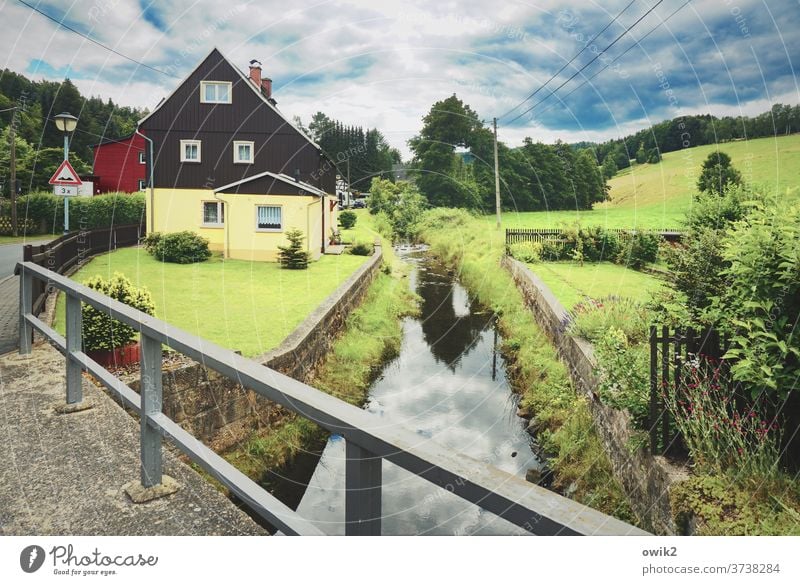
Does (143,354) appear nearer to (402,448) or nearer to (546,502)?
(402,448)

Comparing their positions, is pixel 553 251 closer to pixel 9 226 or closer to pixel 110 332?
pixel 110 332

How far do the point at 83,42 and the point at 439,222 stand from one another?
12.8 m

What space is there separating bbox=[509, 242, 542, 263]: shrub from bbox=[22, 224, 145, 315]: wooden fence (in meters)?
10.2

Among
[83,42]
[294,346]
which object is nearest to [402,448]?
[83,42]

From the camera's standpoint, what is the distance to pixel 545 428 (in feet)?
20.2

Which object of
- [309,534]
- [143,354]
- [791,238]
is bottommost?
[309,534]

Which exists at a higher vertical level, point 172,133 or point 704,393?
point 172,133

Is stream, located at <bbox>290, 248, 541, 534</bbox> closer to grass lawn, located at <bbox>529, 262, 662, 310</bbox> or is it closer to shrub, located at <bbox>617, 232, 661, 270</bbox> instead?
grass lawn, located at <bbox>529, 262, 662, 310</bbox>

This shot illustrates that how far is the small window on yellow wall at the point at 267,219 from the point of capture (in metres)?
12.0

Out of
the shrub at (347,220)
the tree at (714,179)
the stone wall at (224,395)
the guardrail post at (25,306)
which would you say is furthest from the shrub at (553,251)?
the guardrail post at (25,306)

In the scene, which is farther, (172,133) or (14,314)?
(172,133)

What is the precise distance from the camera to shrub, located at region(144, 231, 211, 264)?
31.8ft

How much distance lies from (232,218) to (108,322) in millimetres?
6878

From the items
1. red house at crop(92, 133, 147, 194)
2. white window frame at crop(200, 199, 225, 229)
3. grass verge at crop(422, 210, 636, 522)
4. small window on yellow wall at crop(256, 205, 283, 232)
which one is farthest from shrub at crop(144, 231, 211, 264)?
red house at crop(92, 133, 147, 194)
